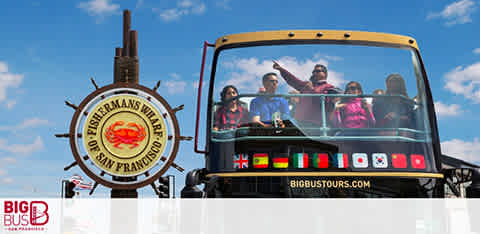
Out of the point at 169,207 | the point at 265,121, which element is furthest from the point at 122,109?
the point at 265,121

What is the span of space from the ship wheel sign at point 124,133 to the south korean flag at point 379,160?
12.3 ft

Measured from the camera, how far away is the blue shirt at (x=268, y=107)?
271 inches

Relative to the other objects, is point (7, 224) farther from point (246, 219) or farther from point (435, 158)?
point (435, 158)

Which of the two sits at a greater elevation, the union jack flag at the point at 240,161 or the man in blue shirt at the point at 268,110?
the man in blue shirt at the point at 268,110

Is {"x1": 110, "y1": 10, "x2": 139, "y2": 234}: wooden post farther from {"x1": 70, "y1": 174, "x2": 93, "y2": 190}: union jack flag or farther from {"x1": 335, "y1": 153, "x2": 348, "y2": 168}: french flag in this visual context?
{"x1": 335, "y1": 153, "x2": 348, "y2": 168}: french flag

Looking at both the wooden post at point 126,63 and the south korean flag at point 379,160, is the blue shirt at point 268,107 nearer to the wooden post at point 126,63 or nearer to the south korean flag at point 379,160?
the south korean flag at point 379,160

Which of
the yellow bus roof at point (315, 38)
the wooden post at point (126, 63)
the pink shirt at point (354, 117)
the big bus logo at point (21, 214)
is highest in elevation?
the wooden post at point (126, 63)

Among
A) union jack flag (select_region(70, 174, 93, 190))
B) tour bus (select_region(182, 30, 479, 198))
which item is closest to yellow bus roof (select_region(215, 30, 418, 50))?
tour bus (select_region(182, 30, 479, 198))

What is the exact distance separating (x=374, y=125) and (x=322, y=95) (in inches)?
30.7

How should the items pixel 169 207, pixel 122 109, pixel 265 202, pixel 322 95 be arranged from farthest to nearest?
pixel 122 109 < pixel 169 207 < pixel 322 95 < pixel 265 202

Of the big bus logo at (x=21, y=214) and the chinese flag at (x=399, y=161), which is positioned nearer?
the chinese flag at (x=399, y=161)

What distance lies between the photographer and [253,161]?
664cm

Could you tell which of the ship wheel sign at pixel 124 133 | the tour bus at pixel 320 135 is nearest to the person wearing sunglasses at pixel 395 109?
the tour bus at pixel 320 135

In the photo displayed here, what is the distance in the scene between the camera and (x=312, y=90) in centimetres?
713
